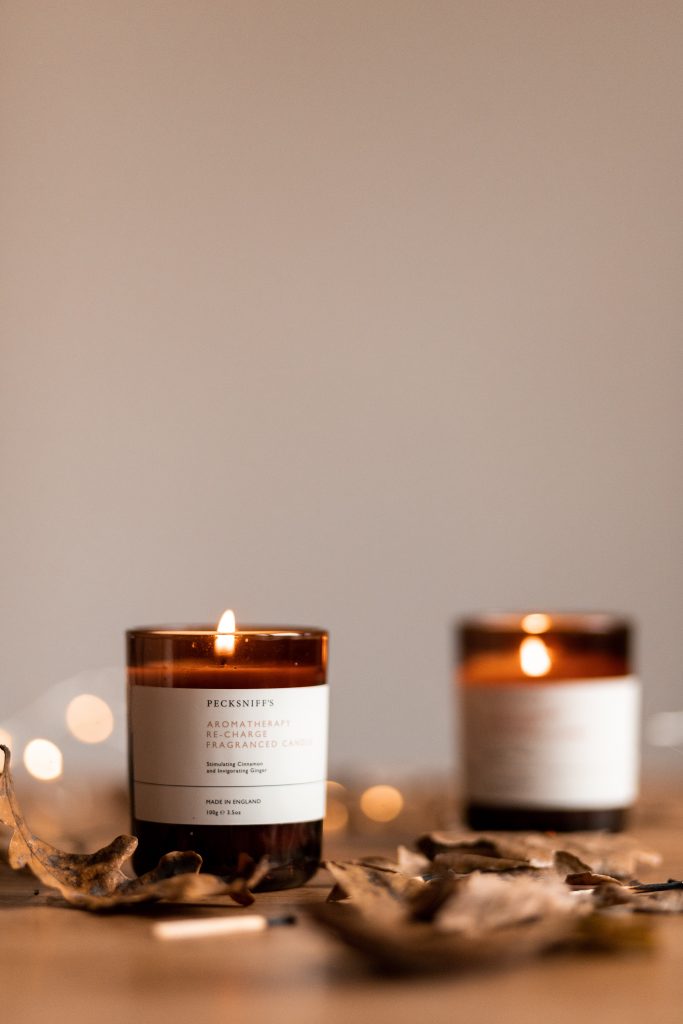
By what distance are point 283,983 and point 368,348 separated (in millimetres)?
1631

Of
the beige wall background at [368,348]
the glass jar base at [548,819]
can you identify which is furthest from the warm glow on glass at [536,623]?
the beige wall background at [368,348]

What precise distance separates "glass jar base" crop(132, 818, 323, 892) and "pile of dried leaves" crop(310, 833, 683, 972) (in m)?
0.03

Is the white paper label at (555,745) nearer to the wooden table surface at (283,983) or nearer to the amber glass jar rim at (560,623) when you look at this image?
the amber glass jar rim at (560,623)

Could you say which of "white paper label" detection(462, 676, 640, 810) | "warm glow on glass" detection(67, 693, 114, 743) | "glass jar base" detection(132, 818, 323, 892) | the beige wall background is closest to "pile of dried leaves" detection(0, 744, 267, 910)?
"glass jar base" detection(132, 818, 323, 892)

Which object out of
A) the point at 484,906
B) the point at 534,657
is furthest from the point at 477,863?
the point at 534,657

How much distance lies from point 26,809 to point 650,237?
59.4 inches

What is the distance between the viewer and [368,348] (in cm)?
204

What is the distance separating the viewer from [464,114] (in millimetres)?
2051

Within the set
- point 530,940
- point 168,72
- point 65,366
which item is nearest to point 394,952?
point 530,940

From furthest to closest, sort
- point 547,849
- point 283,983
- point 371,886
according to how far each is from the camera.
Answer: point 547,849, point 371,886, point 283,983

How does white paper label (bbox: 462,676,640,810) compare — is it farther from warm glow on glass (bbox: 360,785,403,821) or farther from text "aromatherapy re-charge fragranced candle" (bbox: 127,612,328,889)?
text "aromatherapy re-charge fragranced candle" (bbox: 127,612,328,889)

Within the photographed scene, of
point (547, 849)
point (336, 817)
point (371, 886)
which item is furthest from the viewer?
point (336, 817)

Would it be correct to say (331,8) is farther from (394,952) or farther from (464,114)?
(394,952)

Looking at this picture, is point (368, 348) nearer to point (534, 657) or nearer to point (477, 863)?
point (534, 657)
